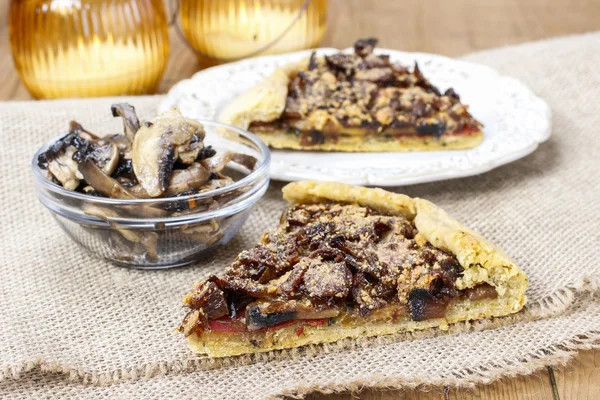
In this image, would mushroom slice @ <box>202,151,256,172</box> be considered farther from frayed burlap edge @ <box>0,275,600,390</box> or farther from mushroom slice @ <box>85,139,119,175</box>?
frayed burlap edge @ <box>0,275,600,390</box>

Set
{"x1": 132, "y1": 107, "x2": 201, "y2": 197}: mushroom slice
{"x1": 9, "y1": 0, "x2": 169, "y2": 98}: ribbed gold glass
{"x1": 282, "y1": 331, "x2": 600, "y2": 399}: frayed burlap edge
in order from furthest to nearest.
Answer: {"x1": 9, "y1": 0, "x2": 169, "y2": 98}: ribbed gold glass → {"x1": 132, "y1": 107, "x2": 201, "y2": 197}: mushroom slice → {"x1": 282, "y1": 331, "x2": 600, "y2": 399}: frayed burlap edge

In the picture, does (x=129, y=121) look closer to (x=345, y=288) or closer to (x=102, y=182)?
(x=102, y=182)

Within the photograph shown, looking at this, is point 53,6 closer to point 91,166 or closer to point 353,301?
point 91,166

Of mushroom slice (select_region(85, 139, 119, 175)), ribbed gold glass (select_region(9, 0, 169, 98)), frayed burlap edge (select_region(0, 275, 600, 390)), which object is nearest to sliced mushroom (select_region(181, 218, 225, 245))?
mushroom slice (select_region(85, 139, 119, 175))

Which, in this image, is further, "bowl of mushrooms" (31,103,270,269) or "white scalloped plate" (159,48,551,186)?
"white scalloped plate" (159,48,551,186)

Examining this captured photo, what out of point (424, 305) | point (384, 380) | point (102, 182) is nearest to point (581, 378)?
point (424, 305)

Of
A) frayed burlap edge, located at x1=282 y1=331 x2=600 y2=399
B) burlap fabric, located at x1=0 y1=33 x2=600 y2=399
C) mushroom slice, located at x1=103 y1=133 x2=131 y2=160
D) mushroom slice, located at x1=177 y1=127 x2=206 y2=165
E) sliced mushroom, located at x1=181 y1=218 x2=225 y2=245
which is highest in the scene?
mushroom slice, located at x1=177 y1=127 x2=206 y2=165

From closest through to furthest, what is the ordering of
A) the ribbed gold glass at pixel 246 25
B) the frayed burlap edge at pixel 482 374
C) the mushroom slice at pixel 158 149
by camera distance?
the frayed burlap edge at pixel 482 374
the mushroom slice at pixel 158 149
the ribbed gold glass at pixel 246 25

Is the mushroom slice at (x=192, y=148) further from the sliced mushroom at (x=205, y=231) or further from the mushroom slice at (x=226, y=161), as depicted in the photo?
the sliced mushroom at (x=205, y=231)

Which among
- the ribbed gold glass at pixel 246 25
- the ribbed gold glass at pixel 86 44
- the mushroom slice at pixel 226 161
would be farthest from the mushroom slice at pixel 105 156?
the ribbed gold glass at pixel 246 25
